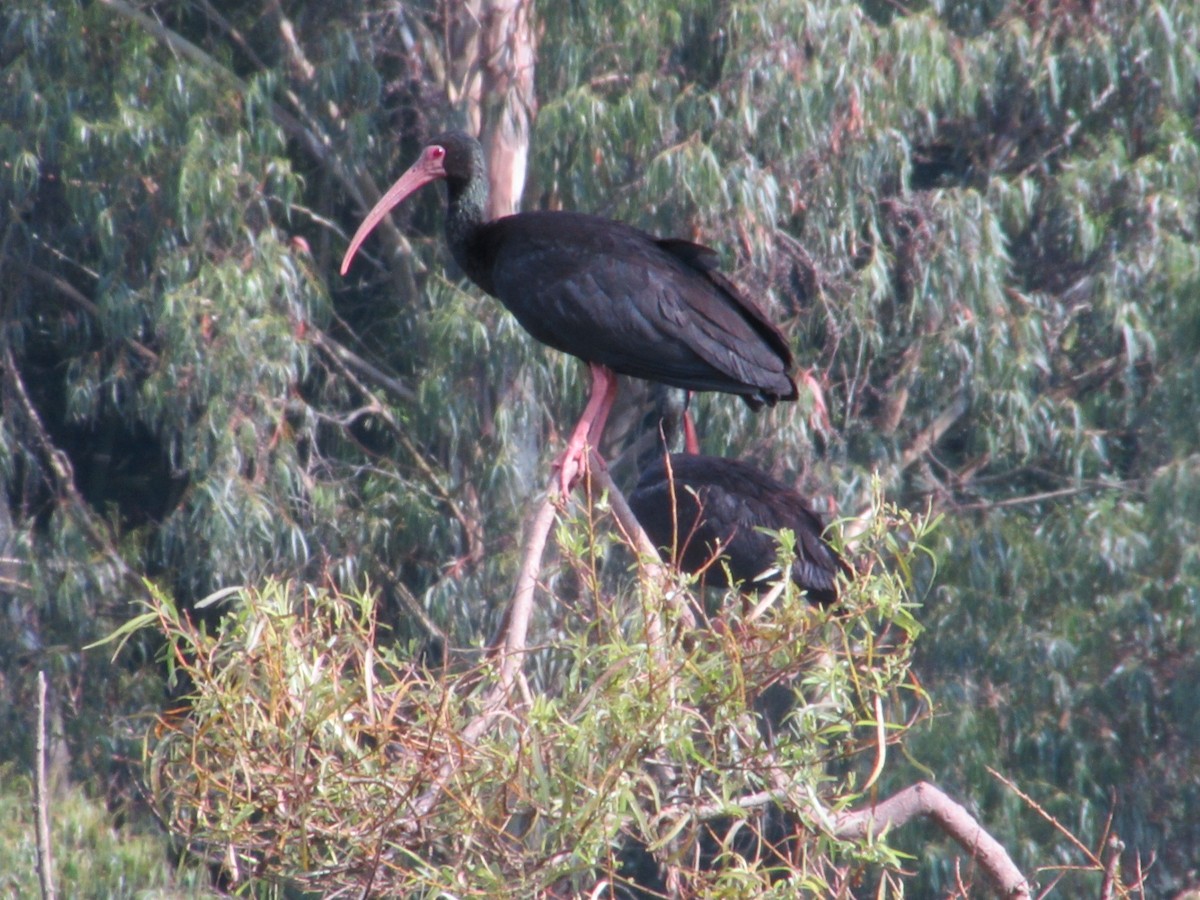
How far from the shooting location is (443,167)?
5.29 m

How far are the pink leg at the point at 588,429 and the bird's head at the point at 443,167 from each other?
78 cm

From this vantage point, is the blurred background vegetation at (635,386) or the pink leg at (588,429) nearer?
the pink leg at (588,429)

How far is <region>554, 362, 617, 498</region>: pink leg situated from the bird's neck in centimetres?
49

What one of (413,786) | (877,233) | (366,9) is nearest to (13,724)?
(366,9)

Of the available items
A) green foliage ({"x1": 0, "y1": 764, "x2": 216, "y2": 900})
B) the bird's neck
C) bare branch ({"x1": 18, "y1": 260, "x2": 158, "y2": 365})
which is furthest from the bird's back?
bare branch ({"x1": 18, "y1": 260, "x2": 158, "y2": 365})

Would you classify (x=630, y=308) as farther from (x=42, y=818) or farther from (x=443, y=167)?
(x=42, y=818)

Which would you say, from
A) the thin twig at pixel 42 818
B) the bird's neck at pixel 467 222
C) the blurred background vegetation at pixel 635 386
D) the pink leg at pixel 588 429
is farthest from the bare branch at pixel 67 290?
the thin twig at pixel 42 818

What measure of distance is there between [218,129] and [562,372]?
6.40ft

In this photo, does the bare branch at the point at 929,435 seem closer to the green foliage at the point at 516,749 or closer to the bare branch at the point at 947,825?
the bare branch at the point at 947,825

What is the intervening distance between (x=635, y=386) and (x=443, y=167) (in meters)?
3.61

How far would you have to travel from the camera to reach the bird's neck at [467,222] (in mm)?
5039

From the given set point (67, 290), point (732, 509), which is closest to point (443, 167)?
point (732, 509)

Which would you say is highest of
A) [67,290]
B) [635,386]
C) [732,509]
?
[732,509]

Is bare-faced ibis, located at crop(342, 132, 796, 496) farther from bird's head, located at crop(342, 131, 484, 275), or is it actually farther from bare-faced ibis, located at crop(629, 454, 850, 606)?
bare-faced ibis, located at crop(629, 454, 850, 606)
